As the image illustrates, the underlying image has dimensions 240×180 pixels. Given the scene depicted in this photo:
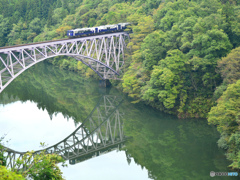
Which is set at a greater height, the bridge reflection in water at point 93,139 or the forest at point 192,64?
the forest at point 192,64

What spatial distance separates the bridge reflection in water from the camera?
90.7 ft

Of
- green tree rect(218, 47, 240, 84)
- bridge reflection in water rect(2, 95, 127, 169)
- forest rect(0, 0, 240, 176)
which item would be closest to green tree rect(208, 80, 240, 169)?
forest rect(0, 0, 240, 176)

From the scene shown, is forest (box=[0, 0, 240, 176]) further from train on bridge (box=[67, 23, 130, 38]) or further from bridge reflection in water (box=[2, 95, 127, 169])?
bridge reflection in water (box=[2, 95, 127, 169])

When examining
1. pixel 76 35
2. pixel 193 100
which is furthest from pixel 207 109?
pixel 76 35

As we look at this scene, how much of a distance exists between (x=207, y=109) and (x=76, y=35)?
770 inches

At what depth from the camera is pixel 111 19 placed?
55750 millimetres

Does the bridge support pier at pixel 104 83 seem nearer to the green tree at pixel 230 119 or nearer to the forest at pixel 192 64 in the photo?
the forest at pixel 192 64

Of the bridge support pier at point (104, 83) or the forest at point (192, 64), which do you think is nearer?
the forest at point (192, 64)

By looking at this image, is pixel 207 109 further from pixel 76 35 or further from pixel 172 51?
pixel 76 35

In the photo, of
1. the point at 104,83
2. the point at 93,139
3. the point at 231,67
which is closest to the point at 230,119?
the point at 231,67

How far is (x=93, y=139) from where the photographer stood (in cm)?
3133

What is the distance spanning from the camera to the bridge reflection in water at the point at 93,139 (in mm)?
27641

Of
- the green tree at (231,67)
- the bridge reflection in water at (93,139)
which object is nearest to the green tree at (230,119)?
the green tree at (231,67)

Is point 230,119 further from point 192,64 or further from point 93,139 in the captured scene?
point 93,139
